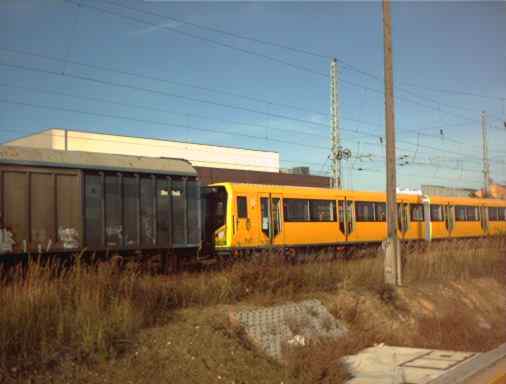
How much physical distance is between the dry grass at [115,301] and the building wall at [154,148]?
2768 centimetres

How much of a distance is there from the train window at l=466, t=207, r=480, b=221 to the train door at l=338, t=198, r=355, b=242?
12.1 meters

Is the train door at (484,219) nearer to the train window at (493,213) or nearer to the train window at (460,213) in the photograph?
the train window at (493,213)

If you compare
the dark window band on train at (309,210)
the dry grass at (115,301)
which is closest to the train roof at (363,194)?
the dark window band on train at (309,210)

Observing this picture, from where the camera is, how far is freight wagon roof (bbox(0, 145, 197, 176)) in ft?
40.6

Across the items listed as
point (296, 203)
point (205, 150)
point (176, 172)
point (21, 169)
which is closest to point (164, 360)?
point (21, 169)

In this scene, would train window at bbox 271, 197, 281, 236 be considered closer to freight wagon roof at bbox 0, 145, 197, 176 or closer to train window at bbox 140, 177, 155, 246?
freight wagon roof at bbox 0, 145, 197, 176

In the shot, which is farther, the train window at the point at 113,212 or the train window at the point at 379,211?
the train window at the point at 379,211

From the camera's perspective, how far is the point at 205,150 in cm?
4419

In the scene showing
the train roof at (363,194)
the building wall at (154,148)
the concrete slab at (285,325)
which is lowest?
the concrete slab at (285,325)

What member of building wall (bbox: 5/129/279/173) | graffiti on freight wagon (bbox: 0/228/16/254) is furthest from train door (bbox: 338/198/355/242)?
building wall (bbox: 5/129/279/173)

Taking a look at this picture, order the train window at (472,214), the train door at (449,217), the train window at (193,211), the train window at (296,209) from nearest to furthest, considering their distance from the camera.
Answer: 1. the train window at (193,211)
2. the train window at (296,209)
3. the train door at (449,217)
4. the train window at (472,214)

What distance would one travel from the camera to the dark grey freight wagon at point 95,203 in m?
12.1

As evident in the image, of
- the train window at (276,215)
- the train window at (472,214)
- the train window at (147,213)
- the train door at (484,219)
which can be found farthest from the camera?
the train door at (484,219)

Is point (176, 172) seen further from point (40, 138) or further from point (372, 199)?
point (40, 138)
